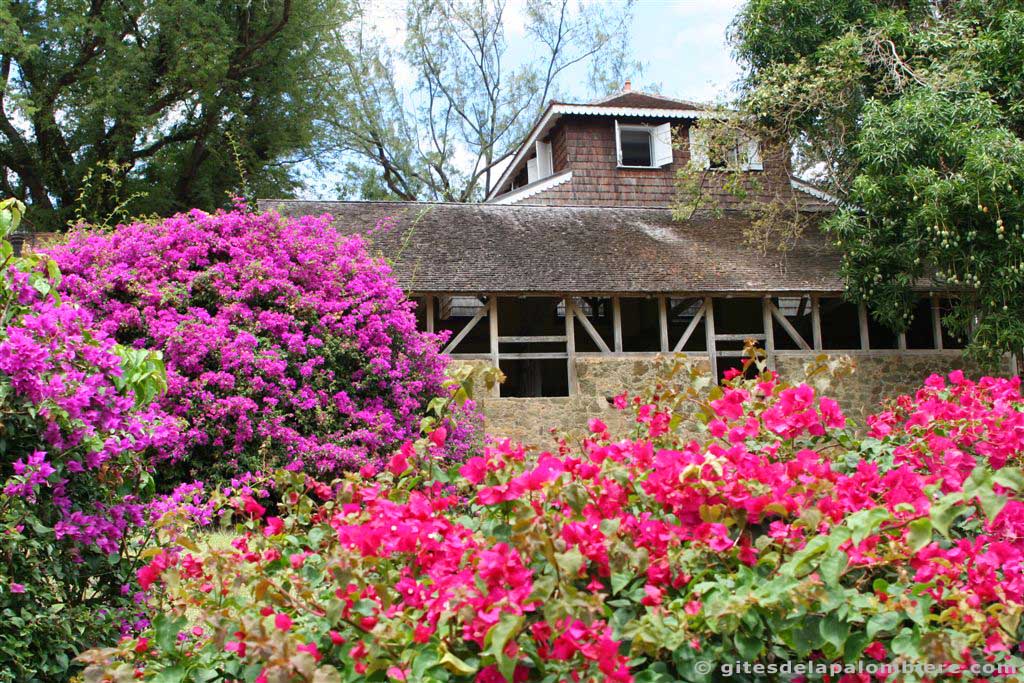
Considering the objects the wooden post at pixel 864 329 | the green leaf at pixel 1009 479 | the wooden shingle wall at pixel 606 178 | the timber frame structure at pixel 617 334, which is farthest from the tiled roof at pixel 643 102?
the green leaf at pixel 1009 479

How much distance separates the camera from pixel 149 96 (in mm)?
22250

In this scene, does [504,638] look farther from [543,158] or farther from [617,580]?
[543,158]

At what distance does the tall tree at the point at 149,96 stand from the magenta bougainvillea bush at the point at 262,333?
1152 centimetres

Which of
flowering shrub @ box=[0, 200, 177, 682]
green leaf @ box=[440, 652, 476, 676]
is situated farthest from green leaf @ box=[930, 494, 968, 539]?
flowering shrub @ box=[0, 200, 177, 682]

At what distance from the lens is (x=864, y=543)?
2188 mm

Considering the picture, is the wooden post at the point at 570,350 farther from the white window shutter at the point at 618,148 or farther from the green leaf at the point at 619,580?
the green leaf at the point at 619,580

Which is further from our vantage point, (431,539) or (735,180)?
(735,180)

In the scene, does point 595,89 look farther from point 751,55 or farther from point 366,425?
point 366,425

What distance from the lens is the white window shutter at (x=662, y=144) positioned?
2045 centimetres

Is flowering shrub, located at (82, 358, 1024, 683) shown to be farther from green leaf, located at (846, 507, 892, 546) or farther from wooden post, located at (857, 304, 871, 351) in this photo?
wooden post, located at (857, 304, 871, 351)

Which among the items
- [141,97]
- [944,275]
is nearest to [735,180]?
[944,275]

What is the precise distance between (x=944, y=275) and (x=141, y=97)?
58.1 feet

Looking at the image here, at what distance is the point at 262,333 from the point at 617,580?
7696 mm

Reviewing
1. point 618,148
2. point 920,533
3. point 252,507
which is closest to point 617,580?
point 920,533
